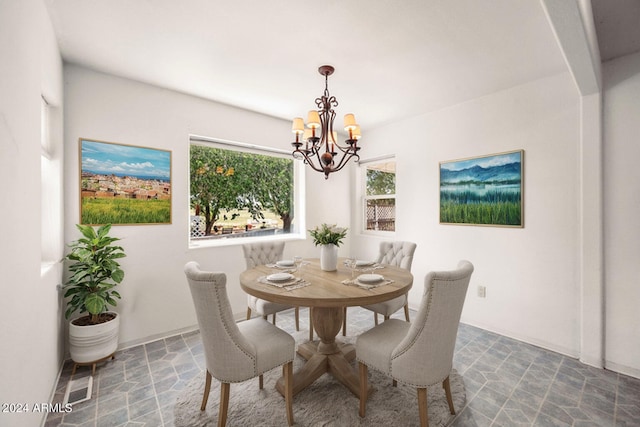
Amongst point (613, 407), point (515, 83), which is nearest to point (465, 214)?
point (515, 83)

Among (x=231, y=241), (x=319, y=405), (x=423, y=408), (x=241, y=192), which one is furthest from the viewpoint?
(x=241, y=192)

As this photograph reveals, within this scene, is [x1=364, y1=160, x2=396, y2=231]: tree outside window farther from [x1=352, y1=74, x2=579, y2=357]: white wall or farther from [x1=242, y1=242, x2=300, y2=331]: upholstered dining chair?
[x1=242, y1=242, x2=300, y2=331]: upholstered dining chair

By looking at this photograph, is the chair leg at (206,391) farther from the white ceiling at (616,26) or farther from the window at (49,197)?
the white ceiling at (616,26)

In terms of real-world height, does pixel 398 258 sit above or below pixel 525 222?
below

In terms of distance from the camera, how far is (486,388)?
2.01 m

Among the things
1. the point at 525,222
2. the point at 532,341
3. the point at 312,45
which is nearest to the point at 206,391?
the point at 312,45

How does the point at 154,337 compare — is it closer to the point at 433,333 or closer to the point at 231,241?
the point at 231,241

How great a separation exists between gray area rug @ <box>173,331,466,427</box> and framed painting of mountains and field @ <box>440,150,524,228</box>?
1.74 metres

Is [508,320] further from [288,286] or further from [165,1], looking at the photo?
[165,1]

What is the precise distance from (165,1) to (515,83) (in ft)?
10.2

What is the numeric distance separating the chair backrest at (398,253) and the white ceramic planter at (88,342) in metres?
2.65

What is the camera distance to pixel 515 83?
8.93ft

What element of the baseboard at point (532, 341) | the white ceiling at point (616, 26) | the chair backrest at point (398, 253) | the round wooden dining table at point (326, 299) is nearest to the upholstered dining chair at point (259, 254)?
the round wooden dining table at point (326, 299)

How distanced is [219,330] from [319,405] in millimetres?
924
